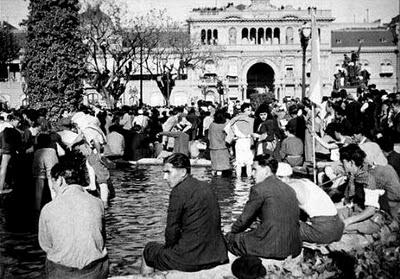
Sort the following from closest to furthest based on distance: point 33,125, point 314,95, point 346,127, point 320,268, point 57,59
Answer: point 320,268 < point 314,95 < point 346,127 < point 33,125 < point 57,59

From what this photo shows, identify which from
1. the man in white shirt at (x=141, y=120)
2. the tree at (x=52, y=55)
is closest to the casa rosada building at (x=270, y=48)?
the man in white shirt at (x=141, y=120)

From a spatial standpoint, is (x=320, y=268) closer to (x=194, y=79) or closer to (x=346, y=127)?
(x=346, y=127)

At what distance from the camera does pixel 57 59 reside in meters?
17.9

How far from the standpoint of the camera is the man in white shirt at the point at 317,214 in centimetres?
A: 697

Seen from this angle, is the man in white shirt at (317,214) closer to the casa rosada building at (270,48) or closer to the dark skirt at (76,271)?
the dark skirt at (76,271)

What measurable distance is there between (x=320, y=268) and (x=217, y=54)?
73.8m

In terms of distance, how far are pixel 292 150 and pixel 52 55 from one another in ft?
25.1

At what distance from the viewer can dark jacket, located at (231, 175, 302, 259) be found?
6332 millimetres

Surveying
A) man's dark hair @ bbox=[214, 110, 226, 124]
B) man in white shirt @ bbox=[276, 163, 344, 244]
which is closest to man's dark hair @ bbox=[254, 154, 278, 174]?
man in white shirt @ bbox=[276, 163, 344, 244]

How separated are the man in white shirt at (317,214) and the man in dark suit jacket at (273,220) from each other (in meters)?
0.54

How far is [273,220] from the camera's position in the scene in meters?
6.34

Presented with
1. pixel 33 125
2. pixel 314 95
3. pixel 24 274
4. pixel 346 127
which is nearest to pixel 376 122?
pixel 346 127

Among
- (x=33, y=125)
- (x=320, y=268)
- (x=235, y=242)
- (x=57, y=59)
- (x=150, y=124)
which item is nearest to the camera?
(x=320, y=268)

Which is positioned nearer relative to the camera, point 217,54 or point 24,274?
point 24,274
